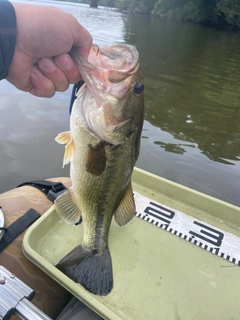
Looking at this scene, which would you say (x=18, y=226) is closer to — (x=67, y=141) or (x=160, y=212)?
(x=67, y=141)

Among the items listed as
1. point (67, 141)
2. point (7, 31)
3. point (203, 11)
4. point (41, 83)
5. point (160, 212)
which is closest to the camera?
point (7, 31)

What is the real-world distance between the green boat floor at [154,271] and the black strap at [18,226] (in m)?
0.06

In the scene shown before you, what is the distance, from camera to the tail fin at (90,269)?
1.59 metres

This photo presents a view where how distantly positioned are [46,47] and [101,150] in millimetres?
525

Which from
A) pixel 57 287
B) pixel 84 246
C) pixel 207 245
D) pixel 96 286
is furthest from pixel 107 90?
pixel 207 245

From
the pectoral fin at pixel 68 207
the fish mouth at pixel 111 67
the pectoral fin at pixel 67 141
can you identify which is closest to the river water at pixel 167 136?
the pectoral fin at pixel 68 207

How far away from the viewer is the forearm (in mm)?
1193

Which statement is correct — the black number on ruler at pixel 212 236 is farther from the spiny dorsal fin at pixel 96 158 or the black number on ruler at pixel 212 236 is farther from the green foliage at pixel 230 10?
the green foliage at pixel 230 10

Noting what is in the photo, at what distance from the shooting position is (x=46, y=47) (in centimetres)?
129

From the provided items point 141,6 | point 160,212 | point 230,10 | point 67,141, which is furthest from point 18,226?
point 141,6

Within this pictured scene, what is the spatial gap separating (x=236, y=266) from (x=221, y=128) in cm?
395

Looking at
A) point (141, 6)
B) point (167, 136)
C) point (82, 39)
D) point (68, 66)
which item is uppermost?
point (82, 39)

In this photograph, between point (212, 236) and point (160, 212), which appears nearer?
point (212, 236)

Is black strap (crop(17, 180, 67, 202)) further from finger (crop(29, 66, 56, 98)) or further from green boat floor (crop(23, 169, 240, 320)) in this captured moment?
finger (crop(29, 66, 56, 98))
